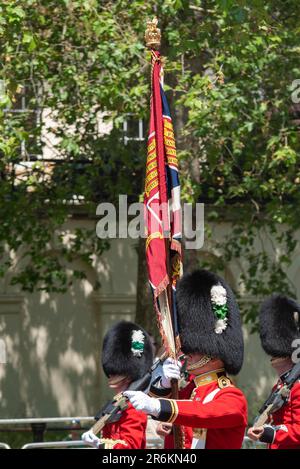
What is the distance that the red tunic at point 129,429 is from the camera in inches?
334

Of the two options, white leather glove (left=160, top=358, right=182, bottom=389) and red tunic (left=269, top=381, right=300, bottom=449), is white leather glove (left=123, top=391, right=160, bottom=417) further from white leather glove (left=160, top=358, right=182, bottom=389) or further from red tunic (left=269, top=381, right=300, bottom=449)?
red tunic (left=269, top=381, right=300, bottom=449)

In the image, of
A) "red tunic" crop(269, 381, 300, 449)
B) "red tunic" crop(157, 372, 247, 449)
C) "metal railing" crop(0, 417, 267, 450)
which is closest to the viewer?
"red tunic" crop(157, 372, 247, 449)

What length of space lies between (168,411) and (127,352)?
2.79m

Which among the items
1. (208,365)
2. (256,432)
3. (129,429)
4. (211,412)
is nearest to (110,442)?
(129,429)

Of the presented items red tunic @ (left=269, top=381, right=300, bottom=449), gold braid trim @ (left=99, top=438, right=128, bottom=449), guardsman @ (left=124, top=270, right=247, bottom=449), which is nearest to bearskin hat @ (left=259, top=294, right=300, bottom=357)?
red tunic @ (left=269, top=381, right=300, bottom=449)

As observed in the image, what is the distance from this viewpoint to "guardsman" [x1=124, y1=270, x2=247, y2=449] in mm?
6625

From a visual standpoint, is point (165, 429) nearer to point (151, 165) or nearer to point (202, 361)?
point (202, 361)

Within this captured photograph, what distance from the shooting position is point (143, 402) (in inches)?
248

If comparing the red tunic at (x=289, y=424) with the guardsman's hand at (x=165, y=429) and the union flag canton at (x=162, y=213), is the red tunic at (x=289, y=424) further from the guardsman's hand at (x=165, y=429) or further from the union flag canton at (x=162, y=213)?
the union flag canton at (x=162, y=213)

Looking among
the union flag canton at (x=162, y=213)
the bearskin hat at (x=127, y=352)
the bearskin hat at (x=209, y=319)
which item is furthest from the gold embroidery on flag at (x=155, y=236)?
the bearskin hat at (x=127, y=352)

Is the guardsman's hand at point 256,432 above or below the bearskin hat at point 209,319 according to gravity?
below

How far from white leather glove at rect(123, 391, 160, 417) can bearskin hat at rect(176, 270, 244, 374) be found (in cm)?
76
